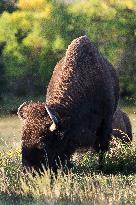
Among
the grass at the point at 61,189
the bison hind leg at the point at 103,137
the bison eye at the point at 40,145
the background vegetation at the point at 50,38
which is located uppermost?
the background vegetation at the point at 50,38

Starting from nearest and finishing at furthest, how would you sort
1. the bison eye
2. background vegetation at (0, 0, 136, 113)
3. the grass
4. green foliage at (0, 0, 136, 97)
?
1. the grass
2. the bison eye
3. background vegetation at (0, 0, 136, 113)
4. green foliage at (0, 0, 136, 97)

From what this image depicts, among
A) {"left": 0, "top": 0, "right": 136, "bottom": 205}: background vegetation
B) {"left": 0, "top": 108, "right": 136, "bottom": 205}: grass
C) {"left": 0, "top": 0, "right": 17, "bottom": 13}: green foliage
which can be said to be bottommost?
{"left": 0, "top": 108, "right": 136, "bottom": 205}: grass

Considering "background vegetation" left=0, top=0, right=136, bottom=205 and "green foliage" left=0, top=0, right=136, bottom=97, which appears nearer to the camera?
"background vegetation" left=0, top=0, right=136, bottom=205

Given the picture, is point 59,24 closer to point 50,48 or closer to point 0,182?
point 50,48

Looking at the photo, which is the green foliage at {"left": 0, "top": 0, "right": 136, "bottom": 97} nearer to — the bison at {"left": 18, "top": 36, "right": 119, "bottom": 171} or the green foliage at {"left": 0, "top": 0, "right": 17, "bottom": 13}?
the green foliage at {"left": 0, "top": 0, "right": 17, "bottom": 13}

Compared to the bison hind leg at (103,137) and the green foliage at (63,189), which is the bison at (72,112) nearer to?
the bison hind leg at (103,137)

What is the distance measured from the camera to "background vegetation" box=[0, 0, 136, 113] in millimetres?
61531

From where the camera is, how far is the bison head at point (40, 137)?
353 inches

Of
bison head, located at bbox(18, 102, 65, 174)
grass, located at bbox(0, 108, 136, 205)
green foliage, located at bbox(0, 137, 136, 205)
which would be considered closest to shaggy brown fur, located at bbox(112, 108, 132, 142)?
grass, located at bbox(0, 108, 136, 205)

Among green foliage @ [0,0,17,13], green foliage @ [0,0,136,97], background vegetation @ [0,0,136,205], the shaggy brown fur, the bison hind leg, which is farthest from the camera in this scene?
green foliage @ [0,0,17,13]

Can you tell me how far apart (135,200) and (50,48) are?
5787cm

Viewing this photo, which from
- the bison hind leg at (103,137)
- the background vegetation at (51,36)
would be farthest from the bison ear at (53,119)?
the background vegetation at (51,36)

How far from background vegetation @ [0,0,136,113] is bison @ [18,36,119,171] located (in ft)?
157

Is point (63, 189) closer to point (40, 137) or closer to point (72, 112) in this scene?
point (40, 137)
